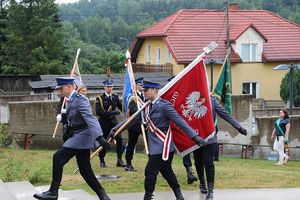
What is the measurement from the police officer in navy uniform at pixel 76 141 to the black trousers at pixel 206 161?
6.06 ft

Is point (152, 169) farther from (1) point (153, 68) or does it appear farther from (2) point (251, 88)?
(1) point (153, 68)

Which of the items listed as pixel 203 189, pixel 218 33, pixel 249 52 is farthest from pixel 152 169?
pixel 218 33

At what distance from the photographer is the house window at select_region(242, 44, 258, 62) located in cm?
4478

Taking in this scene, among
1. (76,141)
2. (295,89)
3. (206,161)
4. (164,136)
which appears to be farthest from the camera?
(295,89)

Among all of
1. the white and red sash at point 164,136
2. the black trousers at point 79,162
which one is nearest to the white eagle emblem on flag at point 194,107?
the white and red sash at point 164,136

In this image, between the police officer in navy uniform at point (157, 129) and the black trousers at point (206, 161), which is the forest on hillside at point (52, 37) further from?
the police officer in navy uniform at point (157, 129)

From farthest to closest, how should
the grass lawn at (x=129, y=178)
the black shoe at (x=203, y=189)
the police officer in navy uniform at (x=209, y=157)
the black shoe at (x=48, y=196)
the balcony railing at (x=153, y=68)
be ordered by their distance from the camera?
the balcony railing at (x=153, y=68) < the grass lawn at (x=129, y=178) < the black shoe at (x=203, y=189) < the police officer in navy uniform at (x=209, y=157) < the black shoe at (x=48, y=196)

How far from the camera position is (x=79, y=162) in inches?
345

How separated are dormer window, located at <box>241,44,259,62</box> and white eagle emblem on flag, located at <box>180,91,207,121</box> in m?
35.7

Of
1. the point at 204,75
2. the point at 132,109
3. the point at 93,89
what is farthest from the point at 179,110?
the point at 93,89

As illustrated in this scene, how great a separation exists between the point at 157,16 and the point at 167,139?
10545 cm

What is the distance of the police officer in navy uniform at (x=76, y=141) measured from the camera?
8.62 m

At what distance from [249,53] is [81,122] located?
3732 centimetres

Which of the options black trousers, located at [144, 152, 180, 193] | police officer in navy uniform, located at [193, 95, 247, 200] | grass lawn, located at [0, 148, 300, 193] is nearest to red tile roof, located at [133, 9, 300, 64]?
grass lawn, located at [0, 148, 300, 193]
